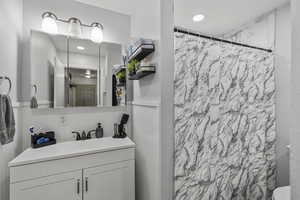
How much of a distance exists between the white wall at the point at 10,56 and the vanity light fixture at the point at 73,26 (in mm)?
227

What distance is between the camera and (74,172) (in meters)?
1.25

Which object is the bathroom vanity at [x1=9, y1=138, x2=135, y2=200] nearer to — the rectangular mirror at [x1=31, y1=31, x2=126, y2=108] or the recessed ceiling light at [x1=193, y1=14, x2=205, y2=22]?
the rectangular mirror at [x1=31, y1=31, x2=126, y2=108]

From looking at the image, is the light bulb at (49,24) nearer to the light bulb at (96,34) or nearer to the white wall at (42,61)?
the white wall at (42,61)

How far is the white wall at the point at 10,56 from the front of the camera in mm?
1157

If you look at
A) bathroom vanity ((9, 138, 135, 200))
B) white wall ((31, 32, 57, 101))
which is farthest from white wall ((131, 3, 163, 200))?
white wall ((31, 32, 57, 101))

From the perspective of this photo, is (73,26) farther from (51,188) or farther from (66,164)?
(51,188)

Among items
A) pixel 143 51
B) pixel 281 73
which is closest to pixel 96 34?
pixel 143 51

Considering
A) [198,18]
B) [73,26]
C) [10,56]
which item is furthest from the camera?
[198,18]

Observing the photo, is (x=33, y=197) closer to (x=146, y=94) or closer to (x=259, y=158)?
(x=146, y=94)

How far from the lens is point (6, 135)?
1.08 metres

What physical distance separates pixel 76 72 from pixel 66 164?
100cm

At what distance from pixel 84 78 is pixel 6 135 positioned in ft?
2.95

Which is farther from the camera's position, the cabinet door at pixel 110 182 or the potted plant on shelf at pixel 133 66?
the potted plant on shelf at pixel 133 66

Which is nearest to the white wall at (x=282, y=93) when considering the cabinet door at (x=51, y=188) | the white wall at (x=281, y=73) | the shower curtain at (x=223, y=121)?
the white wall at (x=281, y=73)
